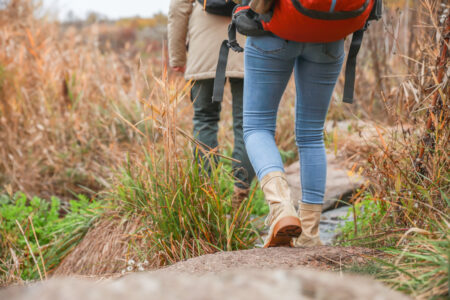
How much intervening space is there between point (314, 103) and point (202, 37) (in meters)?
0.96

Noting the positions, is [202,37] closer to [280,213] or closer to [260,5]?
[260,5]

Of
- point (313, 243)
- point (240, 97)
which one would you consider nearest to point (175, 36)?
point (240, 97)

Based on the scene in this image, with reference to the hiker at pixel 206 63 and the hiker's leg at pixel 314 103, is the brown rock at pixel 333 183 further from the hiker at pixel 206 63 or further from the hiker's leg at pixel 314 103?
the hiker's leg at pixel 314 103

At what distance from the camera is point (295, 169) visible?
383cm

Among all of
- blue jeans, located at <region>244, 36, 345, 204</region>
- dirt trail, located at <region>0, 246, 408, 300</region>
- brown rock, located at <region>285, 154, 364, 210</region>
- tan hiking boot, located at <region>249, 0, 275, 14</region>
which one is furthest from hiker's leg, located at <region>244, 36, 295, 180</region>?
brown rock, located at <region>285, 154, 364, 210</region>

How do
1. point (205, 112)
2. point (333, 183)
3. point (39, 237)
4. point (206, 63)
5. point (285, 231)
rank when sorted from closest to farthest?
1. point (285, 231)
2. point (206, 63)
3. point (205, 112)
4. point (39, 237)
5. point (333, 183)

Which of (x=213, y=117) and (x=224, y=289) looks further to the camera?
(x=213, y=117)

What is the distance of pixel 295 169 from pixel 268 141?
5.93 ft

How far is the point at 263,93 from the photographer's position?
204cm

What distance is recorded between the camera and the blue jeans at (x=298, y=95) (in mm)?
1965

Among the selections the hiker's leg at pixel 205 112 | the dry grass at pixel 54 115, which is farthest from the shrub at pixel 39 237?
the hiker's leg at pixel 205 112

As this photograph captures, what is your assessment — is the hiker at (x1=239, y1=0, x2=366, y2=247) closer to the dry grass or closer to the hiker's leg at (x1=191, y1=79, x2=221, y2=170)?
the hiker's leg at (x1=191, y1=79, x2=221, y2=170)

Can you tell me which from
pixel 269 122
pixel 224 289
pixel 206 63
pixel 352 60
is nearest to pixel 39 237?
pixel 206 63

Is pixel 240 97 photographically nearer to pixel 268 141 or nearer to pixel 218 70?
pixel 218 70
